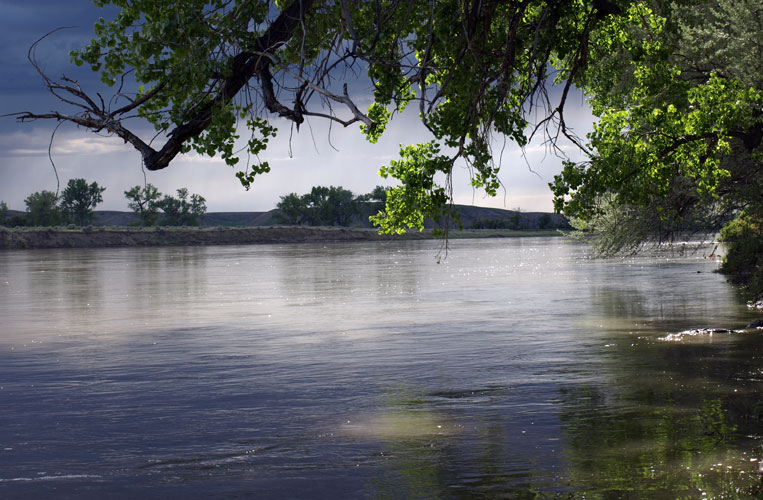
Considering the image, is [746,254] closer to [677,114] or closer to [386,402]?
[677,114]

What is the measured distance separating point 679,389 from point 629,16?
22.1ft

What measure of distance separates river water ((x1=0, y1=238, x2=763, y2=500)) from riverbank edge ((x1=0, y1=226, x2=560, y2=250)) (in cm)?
10367

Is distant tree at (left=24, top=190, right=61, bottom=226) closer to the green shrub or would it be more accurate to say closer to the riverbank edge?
the riverbank edge

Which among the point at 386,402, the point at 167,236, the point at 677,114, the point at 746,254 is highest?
the point at 677,114

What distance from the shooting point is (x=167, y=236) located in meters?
150

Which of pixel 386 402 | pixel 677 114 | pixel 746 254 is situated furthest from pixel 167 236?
pixel 386 402

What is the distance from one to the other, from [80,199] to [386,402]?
18727 centimetres

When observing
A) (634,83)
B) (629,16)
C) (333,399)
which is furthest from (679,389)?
(634,83)

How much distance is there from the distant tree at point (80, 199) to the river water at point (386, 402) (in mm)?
167362

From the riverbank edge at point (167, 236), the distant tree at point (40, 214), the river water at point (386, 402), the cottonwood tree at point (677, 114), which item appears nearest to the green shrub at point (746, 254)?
the cottonwood tree at point (677, 114)

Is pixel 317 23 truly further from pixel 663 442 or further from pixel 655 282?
pixel 655 282

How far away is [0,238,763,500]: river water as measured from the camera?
9.24 m

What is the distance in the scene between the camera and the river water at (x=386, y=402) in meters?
9.24

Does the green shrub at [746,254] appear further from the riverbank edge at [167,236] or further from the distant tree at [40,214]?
the distant tree at [40,214]
